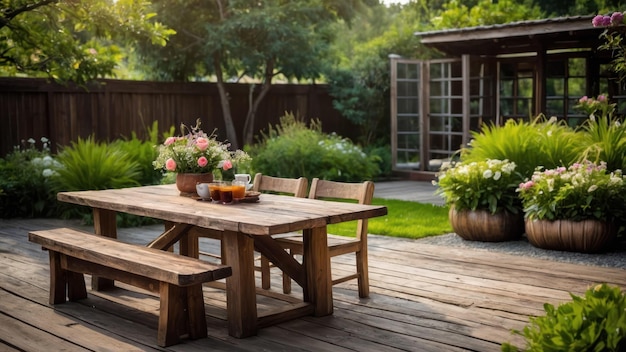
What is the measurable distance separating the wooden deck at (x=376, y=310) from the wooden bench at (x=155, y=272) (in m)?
0.11

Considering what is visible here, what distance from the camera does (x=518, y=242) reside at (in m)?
7.11

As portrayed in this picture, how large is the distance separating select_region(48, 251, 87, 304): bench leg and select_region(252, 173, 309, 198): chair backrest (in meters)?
1.33

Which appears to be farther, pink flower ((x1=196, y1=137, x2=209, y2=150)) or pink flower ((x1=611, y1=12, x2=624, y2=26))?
pink flower ((x1=611, y1=12, x2=624, y2=26))

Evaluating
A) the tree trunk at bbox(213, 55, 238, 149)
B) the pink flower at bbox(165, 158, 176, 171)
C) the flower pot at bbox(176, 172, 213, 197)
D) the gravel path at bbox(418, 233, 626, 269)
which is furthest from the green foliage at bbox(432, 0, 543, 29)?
the pink flower at bbox(165, 158, 176, 171)

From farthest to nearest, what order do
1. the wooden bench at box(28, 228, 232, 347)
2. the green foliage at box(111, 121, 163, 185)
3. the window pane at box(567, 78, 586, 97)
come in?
the window pane at box(567, 78, 586, 97)
the green foliage at box(111, 121, 163, 185)
the wooden bench at box(28, 228, 232, 347)

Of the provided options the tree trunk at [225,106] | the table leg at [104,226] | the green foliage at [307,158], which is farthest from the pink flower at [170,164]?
the tree trunk at [225,106]

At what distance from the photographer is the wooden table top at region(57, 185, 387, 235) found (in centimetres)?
401

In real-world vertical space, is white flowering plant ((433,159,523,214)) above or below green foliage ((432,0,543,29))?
below

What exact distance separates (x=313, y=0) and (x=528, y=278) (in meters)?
→ 9.35

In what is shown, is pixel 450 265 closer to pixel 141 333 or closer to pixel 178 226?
pixel 178 226

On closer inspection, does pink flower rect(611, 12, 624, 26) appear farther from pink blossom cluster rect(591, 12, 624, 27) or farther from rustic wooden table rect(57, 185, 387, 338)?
rustic wooden table rect(57, 185, 387, 338)

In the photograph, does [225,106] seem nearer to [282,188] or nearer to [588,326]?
[282,188]

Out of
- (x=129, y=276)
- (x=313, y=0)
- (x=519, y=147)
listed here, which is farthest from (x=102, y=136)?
(x=129, y=276)

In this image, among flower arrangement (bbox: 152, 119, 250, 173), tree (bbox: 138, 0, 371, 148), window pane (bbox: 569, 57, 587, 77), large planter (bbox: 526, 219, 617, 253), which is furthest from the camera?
window pane (bbox: 569, 57, 587, 77)
